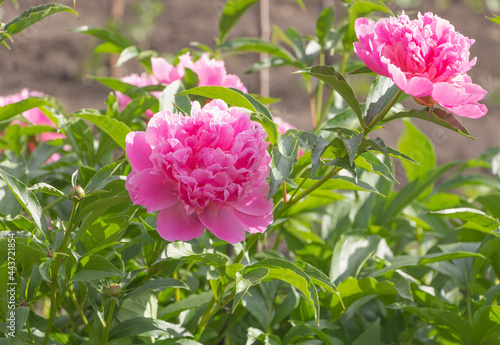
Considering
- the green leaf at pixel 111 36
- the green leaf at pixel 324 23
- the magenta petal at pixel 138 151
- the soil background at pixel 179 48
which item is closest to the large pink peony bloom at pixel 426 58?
the magenta petal at pixel 138 151

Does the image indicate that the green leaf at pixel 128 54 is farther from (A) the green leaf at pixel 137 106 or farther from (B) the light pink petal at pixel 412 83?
(B) the light pink petal at pixel 412 83

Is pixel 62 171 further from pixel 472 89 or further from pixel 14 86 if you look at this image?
pixel 14 86

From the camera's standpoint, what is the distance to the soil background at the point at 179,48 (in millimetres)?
3256

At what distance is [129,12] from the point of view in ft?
12.3

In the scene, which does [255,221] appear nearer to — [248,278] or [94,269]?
[248,278]

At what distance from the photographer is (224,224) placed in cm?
62

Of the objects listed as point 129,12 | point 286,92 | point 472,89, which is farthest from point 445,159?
point 472,89

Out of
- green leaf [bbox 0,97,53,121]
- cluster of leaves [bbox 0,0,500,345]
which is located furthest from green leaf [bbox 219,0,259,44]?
green leaf [bbox 0,97,53,121]

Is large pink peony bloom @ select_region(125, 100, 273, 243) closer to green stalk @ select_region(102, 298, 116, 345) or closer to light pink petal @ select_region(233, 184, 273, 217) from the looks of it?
light pink petal @ select_region(233, 184, 273, 217)

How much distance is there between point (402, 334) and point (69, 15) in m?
3.39

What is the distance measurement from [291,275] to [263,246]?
1.78ft

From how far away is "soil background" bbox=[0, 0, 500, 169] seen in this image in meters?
3.26

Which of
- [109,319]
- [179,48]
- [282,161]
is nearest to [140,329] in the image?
[109,319]

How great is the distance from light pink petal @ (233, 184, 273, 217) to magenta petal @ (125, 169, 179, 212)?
3.0 inches
